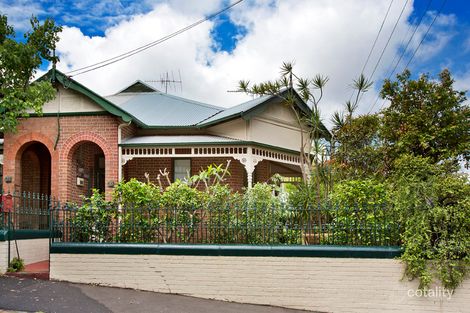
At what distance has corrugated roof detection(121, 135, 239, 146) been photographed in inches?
574

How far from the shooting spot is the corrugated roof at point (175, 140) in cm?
1458

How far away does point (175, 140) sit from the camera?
48.9 ft

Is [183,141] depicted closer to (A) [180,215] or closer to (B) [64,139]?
(B) [64,139]

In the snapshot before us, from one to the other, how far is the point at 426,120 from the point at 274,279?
1113cm

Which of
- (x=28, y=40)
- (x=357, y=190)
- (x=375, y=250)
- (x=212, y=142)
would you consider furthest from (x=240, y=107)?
(x=375, y=250)

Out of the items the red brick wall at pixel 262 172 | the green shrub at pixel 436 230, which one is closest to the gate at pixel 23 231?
the green shrub at pixel 436 230

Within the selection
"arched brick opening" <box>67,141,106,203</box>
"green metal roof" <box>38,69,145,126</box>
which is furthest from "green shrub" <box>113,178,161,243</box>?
"arched brick opening" <box>67,141,106,203</box>

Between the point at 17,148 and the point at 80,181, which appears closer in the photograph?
the point at 17,148

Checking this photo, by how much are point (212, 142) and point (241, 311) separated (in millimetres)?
6873

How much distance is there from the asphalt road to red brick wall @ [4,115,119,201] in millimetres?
5492

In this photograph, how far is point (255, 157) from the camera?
579 inches

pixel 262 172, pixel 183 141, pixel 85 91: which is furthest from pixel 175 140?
pixel 262 172

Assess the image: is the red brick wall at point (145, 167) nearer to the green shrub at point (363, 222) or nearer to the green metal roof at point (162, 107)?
the green metal roof at point (162, 107)

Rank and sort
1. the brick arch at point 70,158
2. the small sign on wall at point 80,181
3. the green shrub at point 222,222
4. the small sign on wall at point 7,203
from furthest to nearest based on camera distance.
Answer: the small sign on wall at point 80,181 < the brick arch at point 70,158 < the small sign on wall at point 7,203 < the green shrub at point 222,222
